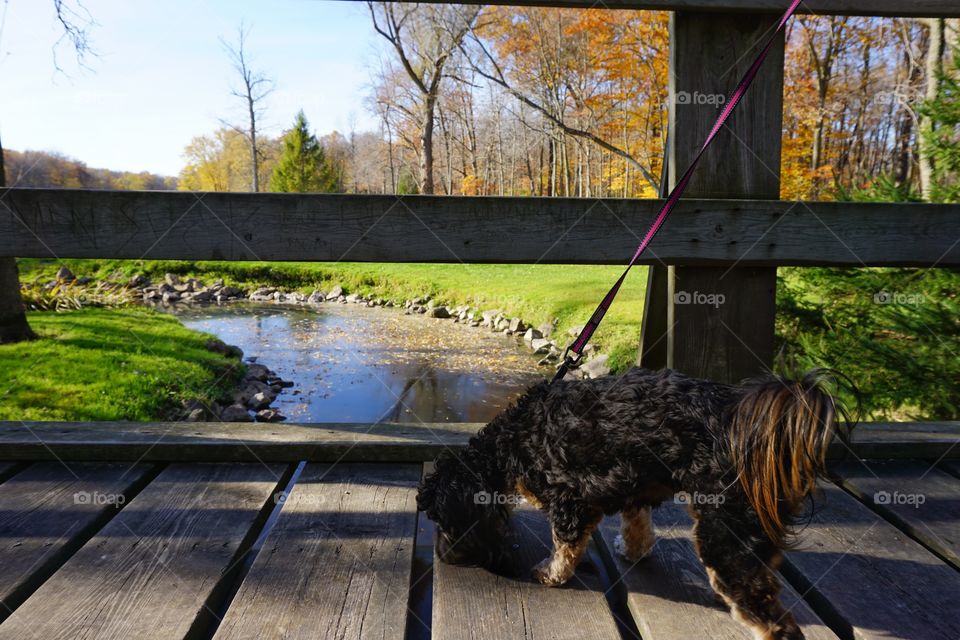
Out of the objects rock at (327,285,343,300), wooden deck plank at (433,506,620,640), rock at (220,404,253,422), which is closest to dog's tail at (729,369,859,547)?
wooden deck plank at (433,506,620,640)

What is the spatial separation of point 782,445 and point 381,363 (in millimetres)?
9977

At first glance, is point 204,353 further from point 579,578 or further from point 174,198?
point 579,578

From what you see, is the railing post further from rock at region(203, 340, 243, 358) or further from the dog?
rock at region(203, 340, 243, 358)

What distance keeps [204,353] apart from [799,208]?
34.1ft

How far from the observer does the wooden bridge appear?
2125 mm

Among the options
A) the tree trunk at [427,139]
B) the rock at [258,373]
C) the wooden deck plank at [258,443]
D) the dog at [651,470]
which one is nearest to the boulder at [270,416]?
the rock at [258,373]

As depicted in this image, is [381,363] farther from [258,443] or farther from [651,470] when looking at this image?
[651,470]

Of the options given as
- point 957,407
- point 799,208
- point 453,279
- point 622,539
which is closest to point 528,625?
point 622,539

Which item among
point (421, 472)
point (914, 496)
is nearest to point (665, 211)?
point (421, 472)

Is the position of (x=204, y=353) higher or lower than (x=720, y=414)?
lower

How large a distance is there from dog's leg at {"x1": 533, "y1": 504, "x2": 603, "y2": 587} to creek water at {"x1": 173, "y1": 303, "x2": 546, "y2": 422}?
6589mm

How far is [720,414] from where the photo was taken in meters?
1.99

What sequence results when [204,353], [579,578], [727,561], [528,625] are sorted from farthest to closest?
[204,353], [579,578], [528,625], [727,561]

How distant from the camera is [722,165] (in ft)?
9.57
